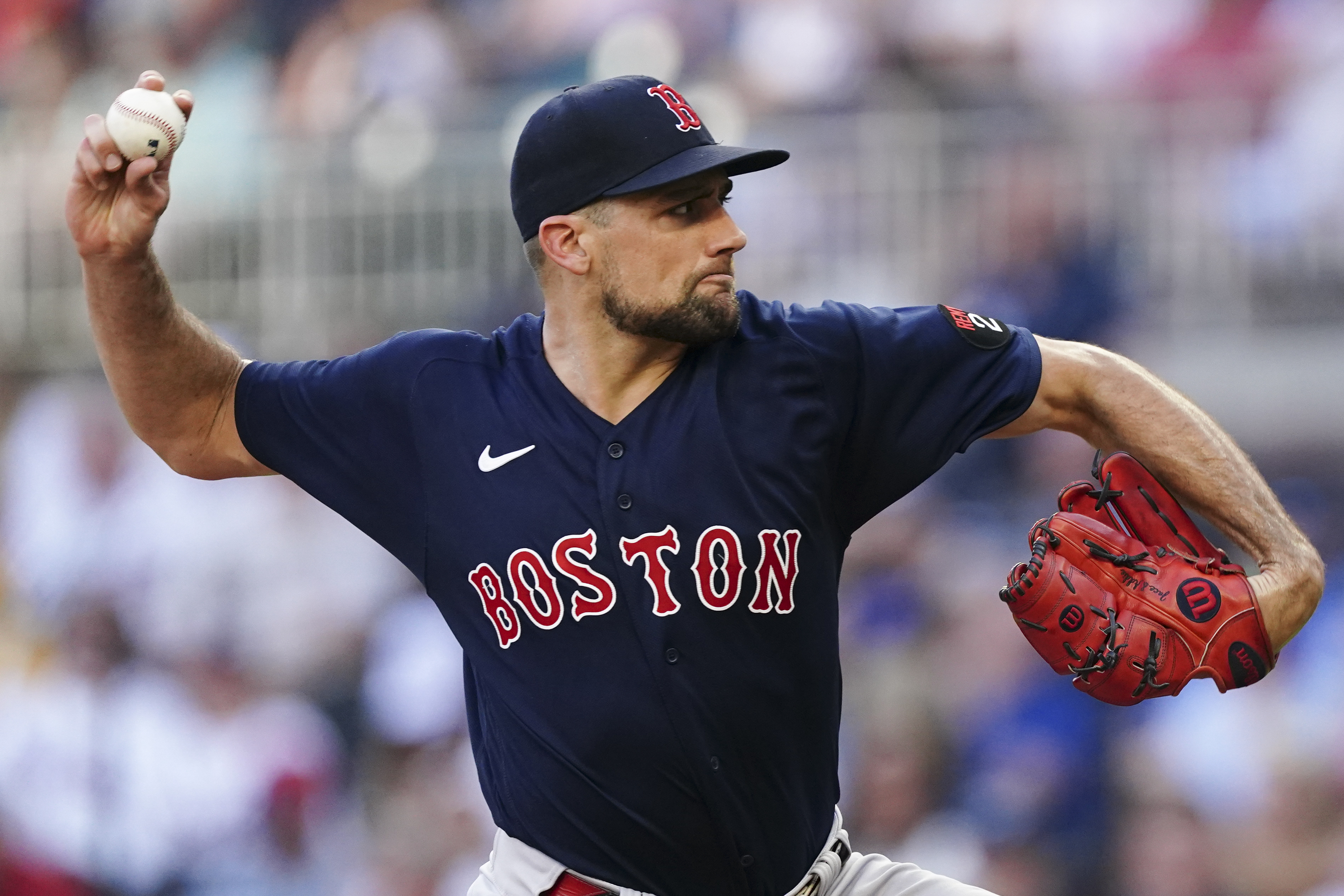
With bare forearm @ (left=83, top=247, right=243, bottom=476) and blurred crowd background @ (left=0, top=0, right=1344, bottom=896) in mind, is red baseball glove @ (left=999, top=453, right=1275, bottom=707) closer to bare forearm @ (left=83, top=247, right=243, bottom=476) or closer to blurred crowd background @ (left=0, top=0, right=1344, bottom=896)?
bare forearm @ (left=83, top=247, right=243, bottom=476)

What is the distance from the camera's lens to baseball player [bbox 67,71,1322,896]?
2828 millimetres

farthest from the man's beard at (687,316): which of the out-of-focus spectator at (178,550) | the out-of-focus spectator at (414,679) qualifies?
the out-of-focus spectator at (178,550)

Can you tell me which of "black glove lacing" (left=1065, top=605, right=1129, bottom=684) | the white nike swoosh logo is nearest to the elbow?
the white nike swoosh logo

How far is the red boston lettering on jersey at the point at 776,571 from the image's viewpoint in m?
2.83

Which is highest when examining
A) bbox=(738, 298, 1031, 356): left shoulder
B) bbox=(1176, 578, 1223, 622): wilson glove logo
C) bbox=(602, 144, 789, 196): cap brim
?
bbox=(602, 144, 789, 196): cap brim

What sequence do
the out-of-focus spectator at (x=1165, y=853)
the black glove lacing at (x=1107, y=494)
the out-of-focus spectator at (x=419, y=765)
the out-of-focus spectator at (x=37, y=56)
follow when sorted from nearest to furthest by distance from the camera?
the black glove lacing at (x=1107, y=494)
the out-of-focus spectator at (x=1165, y=853)
the out-of-focus spectator at (x=419, y=765)
the out-of-focus spectator at (x=37, y=56)

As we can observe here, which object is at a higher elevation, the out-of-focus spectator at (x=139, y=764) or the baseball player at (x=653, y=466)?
the baseball player at (x=653, y=466)

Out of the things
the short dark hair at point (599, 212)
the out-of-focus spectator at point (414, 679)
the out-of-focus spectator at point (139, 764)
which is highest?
the short dark hair at point (599, 212)

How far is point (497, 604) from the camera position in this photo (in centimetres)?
291

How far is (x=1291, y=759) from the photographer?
5922 millimetres

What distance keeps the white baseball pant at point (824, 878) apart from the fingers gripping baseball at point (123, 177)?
130 centimetres

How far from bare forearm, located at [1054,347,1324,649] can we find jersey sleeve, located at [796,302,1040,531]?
0.52 ft

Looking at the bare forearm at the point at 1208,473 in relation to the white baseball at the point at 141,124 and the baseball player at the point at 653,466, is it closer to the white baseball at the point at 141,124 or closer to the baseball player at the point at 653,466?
the baseball player at the point at 653,466

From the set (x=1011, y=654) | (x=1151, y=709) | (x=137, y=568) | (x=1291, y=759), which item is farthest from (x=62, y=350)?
(x=1291, y=759)
